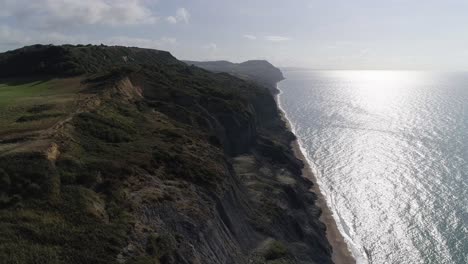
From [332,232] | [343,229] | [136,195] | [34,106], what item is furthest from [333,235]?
[34,106]

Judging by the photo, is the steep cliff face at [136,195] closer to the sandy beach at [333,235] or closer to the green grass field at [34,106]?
the green grass field at [34,106]

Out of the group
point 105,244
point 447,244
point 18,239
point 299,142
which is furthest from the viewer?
point 299,142

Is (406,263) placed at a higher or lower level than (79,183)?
lower

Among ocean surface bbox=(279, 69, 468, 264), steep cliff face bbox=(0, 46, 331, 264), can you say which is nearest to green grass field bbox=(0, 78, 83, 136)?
steep cliff face bbox=(0, 46, 331, 264)

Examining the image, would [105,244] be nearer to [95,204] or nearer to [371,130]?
[95,204]

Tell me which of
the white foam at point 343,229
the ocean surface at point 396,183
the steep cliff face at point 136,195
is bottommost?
the white foam at point 343,229

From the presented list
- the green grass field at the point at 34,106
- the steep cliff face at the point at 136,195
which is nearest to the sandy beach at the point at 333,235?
the steep cliff face at the point at 136,195

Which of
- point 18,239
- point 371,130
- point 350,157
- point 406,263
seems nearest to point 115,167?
point 18,239
